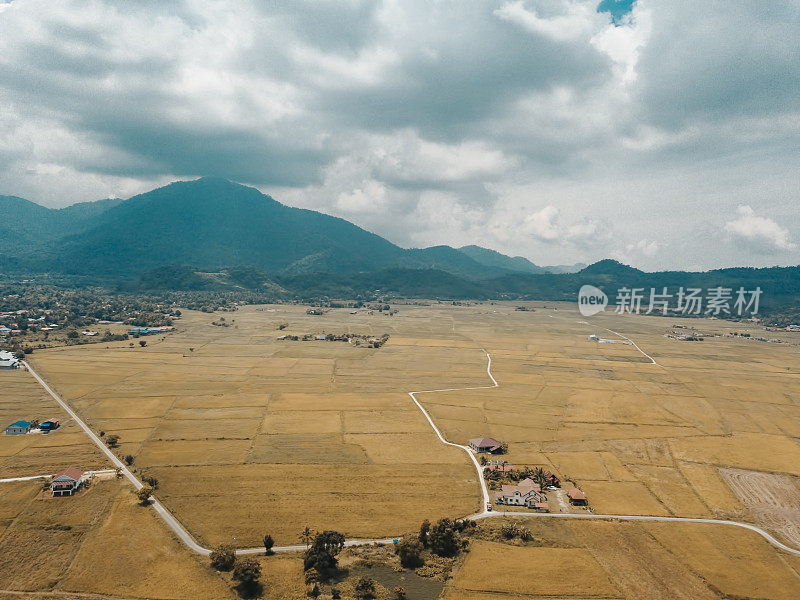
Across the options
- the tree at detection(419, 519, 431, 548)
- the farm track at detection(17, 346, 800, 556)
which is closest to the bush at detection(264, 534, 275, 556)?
the farm track at detection(17, 346, 800, 556)

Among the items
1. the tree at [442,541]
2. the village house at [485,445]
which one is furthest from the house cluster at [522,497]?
the village house at [485,445]

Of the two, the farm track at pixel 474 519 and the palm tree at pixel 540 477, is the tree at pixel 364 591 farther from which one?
the palm tree at pixel 540 477

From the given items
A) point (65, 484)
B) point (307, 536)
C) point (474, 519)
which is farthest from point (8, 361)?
point (474, 519)

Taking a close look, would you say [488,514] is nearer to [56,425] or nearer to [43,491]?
[43,491]

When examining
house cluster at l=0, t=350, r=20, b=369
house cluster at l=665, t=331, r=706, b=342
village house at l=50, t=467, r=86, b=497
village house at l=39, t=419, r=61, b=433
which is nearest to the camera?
village house at l=50, t=467, r=86, b=497

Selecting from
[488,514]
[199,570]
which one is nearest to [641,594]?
[488,514]

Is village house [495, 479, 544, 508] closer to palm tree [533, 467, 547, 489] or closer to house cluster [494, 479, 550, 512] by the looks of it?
house cluster [494, 479, 550, 512]
